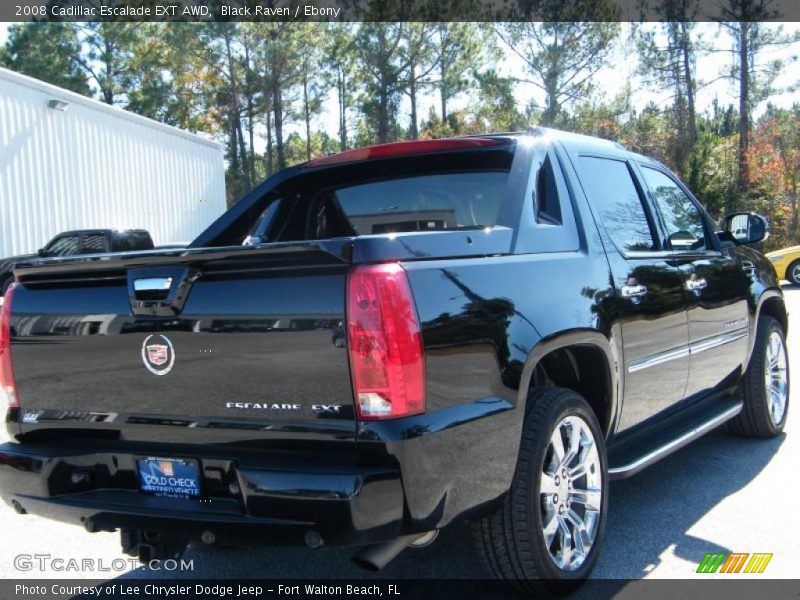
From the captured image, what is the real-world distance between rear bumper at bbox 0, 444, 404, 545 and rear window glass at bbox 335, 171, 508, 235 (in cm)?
165

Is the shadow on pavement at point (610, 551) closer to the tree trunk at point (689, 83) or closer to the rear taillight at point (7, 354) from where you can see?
the rear taillight at point (7, 354)

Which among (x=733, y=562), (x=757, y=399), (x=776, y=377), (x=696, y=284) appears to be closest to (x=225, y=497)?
(x=733, y=562)

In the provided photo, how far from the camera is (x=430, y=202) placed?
3.95m

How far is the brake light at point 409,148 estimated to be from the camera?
3846mm

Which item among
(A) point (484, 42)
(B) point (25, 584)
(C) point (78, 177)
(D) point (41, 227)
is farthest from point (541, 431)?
(A) point (484, 42)

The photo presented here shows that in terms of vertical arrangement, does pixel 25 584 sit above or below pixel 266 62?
below

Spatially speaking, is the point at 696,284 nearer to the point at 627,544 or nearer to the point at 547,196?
the point at 547,196

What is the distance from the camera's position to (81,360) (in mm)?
2990

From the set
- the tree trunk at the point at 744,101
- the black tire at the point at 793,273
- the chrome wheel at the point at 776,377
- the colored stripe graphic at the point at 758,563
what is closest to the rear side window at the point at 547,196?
the colored stripe graphic at the point at 758,563

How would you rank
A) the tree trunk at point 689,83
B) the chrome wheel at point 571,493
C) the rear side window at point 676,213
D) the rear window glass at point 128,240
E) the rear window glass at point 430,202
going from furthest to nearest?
the tree trunk at point 689,83, the rear window glass at point 128,240, the rear side window at point 676,213, the rear window glass at point 430,202, the chrome wheel at point 571,493

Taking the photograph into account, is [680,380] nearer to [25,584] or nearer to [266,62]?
[25,584]

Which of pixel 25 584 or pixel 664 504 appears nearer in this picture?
pixel 25 584

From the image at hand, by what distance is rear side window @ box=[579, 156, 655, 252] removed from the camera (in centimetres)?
396

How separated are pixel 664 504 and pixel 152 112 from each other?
142 ft
